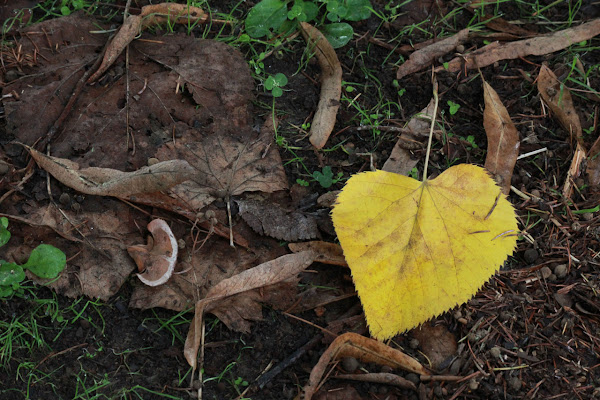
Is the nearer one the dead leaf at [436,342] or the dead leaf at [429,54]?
the dead leaf at [436,342]

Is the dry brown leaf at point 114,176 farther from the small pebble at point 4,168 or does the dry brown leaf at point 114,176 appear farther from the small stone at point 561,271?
the small stone at point 561,271

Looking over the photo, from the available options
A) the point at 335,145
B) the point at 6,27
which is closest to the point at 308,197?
the point at 335,145

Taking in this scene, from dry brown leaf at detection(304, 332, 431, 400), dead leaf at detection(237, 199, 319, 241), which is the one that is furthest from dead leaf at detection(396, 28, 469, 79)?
dry brown leaf at detection(304, 332, 431, 400)

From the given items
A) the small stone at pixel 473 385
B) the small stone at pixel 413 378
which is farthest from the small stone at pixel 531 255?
the small stone at pixel 413 378

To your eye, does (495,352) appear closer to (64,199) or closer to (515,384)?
(515,384)

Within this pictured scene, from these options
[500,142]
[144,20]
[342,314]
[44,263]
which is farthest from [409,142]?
[44,263]

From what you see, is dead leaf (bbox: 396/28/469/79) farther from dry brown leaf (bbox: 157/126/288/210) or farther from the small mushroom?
the small mushroom
